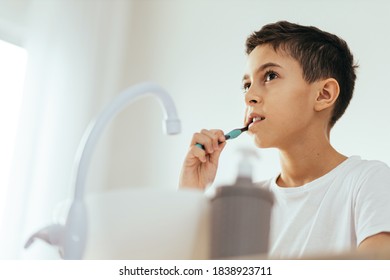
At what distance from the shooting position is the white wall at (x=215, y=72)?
3.89ft

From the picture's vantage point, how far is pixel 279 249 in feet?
3.26

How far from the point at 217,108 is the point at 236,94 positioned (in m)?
0.06

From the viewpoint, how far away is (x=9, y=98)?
159 cm

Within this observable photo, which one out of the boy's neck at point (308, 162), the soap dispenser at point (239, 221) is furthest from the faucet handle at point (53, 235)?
the boy's neck at point (308, 162)

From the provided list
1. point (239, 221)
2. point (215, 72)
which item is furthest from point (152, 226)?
point (215, 72)

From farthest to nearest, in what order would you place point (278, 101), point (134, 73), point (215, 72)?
1. point (134, 73)
2. point (215, 72)
3. point (278, 101)

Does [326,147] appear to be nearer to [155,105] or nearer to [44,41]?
[155,105]

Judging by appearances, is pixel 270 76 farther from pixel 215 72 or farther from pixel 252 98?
pixel 215 72

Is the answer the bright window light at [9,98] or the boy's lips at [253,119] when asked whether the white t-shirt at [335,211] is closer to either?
the boy's lips at [253,119]

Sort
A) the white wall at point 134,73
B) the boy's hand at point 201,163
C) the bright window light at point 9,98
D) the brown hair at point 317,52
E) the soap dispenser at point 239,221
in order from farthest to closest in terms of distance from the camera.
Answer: the bright window light at point 9,98 < the white wall at point 134,73 < the brown hair at point 317,52 < the boy's hand at point 201,163 < the soap dispenser at point 239,221

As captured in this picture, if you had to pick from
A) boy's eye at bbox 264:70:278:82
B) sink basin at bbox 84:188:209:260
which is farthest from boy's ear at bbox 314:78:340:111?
sink basin at bbox 84:188:209:260

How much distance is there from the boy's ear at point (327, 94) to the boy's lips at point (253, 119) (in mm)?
123

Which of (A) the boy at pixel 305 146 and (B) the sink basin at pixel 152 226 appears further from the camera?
(A) the boy at pixel 305 146

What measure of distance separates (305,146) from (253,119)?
121 millimetres
